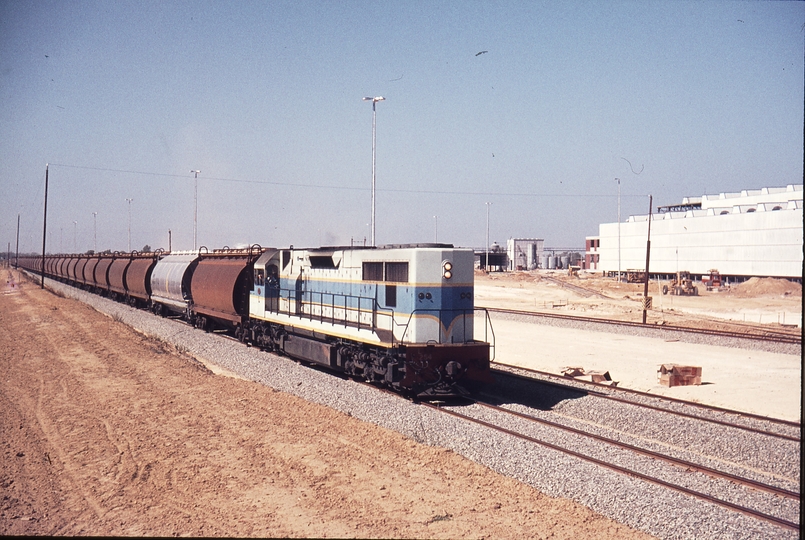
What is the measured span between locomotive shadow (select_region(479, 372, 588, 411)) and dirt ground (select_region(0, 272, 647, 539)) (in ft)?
14.0

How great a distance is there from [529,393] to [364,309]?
4.71 metres

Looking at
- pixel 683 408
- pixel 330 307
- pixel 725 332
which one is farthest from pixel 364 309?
pixel 725 332

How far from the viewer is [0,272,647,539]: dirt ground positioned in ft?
24.0

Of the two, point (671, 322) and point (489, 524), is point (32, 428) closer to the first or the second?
point (489, 524)

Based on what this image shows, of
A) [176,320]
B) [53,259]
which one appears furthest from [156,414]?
[53,259]

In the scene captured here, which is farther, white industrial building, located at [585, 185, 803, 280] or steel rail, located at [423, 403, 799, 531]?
white industrial building, located at [585, 185, 803, 280]

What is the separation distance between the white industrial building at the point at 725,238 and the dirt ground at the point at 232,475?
190 feet

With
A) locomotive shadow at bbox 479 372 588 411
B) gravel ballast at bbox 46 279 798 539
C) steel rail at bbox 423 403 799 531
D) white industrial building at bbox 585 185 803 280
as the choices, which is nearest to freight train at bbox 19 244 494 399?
locomotive shadow at bbox 479 372 588 411

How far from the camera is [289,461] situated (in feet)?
31.1

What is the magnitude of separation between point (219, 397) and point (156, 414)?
1.77 m

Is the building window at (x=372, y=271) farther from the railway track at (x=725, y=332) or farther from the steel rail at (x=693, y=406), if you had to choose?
the railway track at (x=725, y=332)

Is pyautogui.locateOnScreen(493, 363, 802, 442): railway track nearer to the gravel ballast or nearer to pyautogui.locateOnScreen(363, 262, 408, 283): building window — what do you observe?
the gravel ballast

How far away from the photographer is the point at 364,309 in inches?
627

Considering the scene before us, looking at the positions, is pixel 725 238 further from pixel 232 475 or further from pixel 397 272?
pixel 232 475
